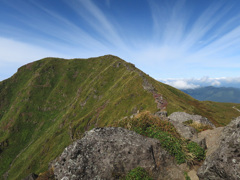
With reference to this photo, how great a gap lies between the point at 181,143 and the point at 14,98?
20302 centimetres

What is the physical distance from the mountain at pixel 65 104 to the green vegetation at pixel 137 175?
118 ft

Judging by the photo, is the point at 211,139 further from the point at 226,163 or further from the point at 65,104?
the point at 65,104

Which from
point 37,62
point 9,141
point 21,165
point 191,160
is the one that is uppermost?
point 37,62

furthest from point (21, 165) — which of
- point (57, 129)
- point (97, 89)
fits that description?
point (97, 89)

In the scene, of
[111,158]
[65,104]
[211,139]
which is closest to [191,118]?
[211,139]

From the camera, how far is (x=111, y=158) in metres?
11.3

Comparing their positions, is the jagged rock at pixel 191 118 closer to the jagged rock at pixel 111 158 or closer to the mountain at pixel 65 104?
the jagged rock at pixel 111 158

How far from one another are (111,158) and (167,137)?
251 inches

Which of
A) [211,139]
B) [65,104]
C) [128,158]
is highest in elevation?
[211,139]

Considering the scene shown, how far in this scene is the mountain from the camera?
242 ft

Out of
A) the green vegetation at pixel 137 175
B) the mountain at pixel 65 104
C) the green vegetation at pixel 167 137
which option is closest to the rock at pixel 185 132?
the green vegetation at pixel 167 137

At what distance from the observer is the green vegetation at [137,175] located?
34.1ft

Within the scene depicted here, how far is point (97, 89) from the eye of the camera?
123 meters

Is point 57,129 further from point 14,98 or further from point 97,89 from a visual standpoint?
point 14,98
